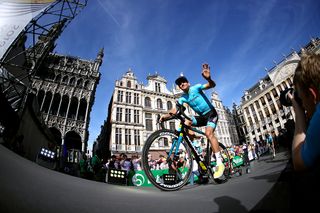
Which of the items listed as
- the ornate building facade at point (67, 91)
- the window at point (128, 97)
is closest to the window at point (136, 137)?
the window at point (128, 97)

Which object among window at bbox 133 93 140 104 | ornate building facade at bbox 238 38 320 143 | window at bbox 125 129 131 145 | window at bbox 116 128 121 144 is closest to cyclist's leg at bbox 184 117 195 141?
ornate building facade at bbox 238 38 320 143

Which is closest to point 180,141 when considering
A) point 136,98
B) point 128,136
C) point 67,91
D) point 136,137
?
point 67,91

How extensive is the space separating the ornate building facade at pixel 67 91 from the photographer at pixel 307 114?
116 centimetres

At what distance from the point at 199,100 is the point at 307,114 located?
0.94m

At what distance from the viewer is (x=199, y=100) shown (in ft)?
4.78

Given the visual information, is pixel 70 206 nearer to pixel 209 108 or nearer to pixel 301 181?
pixel 301 181

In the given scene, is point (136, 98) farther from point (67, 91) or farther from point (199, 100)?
point (199, 100)

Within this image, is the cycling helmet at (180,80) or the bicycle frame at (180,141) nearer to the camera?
the cycling helmet at (180,80)

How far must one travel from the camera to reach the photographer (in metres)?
0.43

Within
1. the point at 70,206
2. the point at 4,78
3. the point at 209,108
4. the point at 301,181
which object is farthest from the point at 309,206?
the point at 209,108

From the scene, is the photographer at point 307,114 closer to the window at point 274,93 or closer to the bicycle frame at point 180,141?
the window at point 274,93

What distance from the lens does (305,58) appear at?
530mm

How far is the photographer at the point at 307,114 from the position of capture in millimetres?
435

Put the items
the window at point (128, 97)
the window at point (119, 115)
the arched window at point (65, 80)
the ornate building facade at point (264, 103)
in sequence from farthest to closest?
the window at point (119, 115)
the window at point (128, 97)
the arched window at point (65, 80)
the ornate building facade at point (264, 103)
